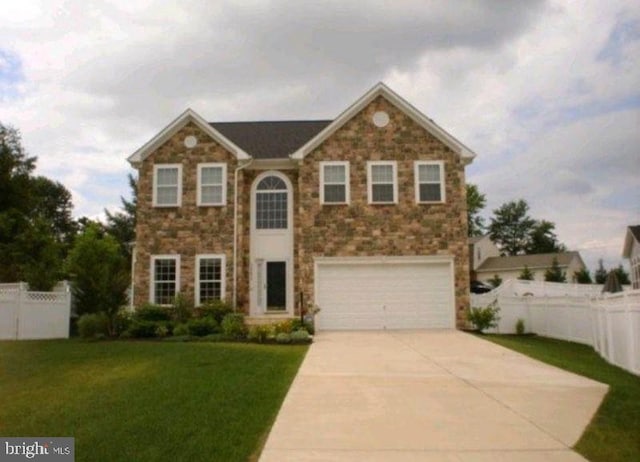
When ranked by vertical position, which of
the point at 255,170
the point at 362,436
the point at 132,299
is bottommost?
the point at 362,436

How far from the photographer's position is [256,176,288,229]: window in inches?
856

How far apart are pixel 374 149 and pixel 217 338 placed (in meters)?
8.50

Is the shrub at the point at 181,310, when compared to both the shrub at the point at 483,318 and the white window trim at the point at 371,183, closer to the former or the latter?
the white window trim at the point at 371,183

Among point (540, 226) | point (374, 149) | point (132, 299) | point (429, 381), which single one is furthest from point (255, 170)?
point (540, 226)

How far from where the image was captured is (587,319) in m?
17.1

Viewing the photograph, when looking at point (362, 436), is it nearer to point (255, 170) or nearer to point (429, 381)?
point (429, 381)

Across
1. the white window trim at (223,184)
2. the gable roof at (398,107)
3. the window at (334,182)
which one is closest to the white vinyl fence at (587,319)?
the gable roof at (398,107)

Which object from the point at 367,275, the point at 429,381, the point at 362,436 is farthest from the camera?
the point at 367,275

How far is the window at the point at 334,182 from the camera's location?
2084cm

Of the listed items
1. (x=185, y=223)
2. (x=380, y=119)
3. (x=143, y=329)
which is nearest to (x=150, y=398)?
(x=143, y=329)

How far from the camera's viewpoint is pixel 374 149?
69.0 ft

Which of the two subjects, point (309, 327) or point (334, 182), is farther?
point (334, 182)

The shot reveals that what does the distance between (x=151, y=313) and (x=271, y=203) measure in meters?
5.66

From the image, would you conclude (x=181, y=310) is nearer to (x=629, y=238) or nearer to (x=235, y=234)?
(x=235, y=234)
